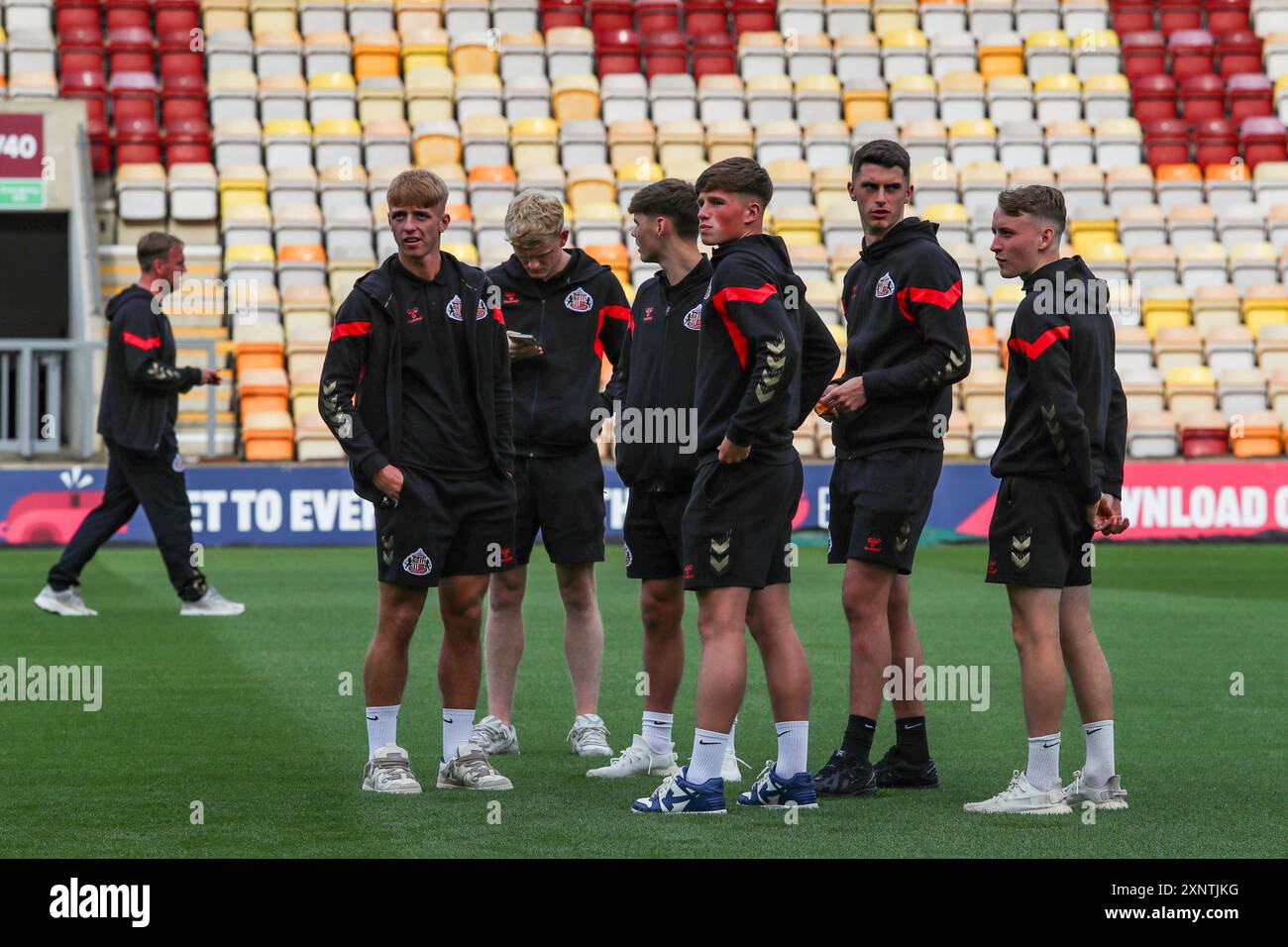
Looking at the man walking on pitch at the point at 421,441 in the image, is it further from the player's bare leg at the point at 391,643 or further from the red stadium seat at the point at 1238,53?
the red stadium seat at the point at 1238,53

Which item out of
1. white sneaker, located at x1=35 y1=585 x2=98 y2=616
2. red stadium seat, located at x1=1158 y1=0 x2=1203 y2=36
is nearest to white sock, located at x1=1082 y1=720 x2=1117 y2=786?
white sneaker, located at x1=35 y1=585 x2=98 y2=616

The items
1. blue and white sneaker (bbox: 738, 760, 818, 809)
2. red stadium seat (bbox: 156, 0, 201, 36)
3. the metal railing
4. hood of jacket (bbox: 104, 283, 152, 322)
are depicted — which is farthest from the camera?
red stadium seat (bbox: 156, 0, 201, 36)

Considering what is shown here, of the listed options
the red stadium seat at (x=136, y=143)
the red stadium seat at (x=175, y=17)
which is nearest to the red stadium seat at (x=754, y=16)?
the red stadium seat at (x=175, y=17)

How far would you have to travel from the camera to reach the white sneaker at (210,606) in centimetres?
1159

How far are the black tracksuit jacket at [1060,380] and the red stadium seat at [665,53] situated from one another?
18.2 m

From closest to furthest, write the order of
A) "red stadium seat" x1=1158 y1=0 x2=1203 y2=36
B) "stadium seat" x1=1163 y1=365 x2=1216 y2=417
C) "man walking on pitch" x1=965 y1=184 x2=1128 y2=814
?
"man walking on pitch" x1=965 y1=184 x2=1128 y2=814
"stadium seat" x1=1163 y1=365 x2=1216 y2=417
"red stadium seat" x1=1158 y1=0 x2=1203 y2=36

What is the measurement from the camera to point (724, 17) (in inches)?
956

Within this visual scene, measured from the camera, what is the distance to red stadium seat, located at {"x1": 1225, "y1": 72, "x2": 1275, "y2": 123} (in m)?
23.8

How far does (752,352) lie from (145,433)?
20.8 feet

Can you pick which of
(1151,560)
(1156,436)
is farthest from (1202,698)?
(1156,436)

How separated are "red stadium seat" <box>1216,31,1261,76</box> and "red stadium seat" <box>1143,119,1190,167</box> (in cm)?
182

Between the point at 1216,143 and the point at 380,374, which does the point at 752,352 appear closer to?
the point at 380,374

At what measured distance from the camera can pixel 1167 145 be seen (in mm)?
23188

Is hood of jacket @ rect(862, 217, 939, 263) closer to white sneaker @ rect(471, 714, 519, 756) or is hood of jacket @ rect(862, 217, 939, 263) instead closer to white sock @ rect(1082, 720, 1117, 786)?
white sock @ rect(1082, 720, 1117, 786)
